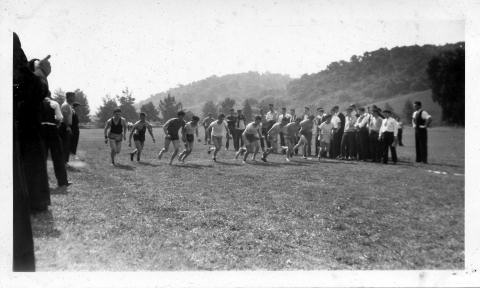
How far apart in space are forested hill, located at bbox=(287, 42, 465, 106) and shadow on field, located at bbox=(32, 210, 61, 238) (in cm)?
7402

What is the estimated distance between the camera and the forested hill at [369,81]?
252ft

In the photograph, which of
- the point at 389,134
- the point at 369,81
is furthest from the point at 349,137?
the point at 369,81

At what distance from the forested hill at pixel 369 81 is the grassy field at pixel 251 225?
70364 mm

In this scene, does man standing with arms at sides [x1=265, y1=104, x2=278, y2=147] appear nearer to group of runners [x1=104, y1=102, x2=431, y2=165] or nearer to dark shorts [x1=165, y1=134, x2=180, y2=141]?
group of runners [x1=104, y1=102, x2=431, y2=165]

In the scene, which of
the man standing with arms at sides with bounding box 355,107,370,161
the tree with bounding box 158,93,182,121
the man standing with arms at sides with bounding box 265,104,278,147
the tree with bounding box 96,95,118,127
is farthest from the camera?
the tree with bounding box 158,93,182,121

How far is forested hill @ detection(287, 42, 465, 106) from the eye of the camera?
76688 millimetres

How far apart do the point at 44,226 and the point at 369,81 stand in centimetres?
9364

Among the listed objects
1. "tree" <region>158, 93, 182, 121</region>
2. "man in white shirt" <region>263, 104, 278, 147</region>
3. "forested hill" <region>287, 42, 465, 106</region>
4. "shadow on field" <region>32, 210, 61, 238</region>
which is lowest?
"shadow on field" <region>32, 210, 61, 238</region>

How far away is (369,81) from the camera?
8919 centimetres

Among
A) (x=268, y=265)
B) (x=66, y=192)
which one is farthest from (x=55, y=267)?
(x=66, y=192)

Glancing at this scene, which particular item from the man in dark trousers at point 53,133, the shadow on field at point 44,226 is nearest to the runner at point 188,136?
the man in dark trousers at point 53,133

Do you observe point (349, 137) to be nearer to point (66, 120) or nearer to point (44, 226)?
point (66, 120)

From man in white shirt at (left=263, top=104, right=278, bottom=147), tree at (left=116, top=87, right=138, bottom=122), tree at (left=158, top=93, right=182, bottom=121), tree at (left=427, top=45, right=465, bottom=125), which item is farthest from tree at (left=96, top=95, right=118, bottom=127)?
tree at (left=427, top=45, right=465, bottom=125)

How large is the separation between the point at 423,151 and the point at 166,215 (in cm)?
1105
